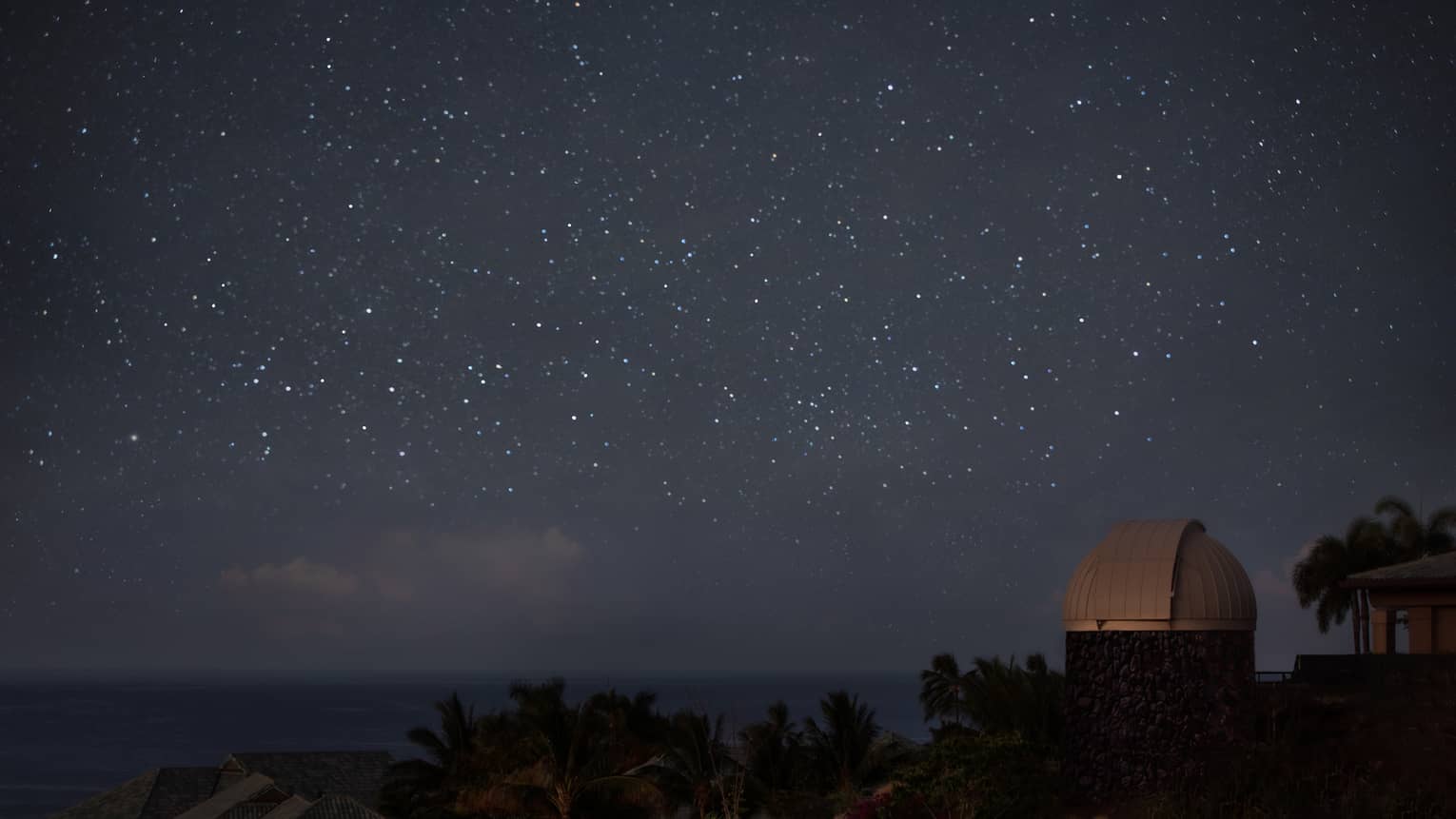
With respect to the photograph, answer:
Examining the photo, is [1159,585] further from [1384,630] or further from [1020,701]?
[1384,630]

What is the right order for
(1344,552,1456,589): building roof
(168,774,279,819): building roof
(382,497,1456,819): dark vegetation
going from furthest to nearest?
1. (168,774,279,819): building roof
2. (1344,552,1456,589): building roof
3. (382,497,1456,819): dark vegetation

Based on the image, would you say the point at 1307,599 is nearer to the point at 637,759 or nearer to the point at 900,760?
the point at 900,760

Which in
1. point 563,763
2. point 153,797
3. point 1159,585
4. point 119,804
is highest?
point 1159,585

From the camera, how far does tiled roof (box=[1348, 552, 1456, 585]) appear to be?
98.6ft

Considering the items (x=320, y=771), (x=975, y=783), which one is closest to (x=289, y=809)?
(x=320, y=771)

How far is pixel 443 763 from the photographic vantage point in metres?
43.0

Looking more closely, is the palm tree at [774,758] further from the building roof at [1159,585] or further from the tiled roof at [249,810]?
the tiled roof at [249,810]

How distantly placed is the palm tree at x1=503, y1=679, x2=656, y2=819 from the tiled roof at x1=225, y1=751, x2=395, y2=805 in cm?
1885

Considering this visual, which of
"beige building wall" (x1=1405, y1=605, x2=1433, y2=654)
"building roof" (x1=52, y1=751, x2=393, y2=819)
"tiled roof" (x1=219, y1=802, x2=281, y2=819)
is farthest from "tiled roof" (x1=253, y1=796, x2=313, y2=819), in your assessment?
"beige building wall" (x1=1405, y1=605, x2=1433, y2=654)

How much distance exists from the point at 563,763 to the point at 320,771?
23.4 m

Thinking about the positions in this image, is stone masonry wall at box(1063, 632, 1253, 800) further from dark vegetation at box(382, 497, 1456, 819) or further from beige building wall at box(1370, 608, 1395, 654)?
beige building wall at box(1370, 608, 1395, 654)

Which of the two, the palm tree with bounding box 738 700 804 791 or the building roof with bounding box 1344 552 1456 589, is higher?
the building roof with bounding box 1344 552 1456 589

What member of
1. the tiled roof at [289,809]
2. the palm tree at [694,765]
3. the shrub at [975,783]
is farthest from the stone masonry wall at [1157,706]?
the tiled roof at [289,809]

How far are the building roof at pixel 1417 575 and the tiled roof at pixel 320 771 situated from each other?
3863cm
